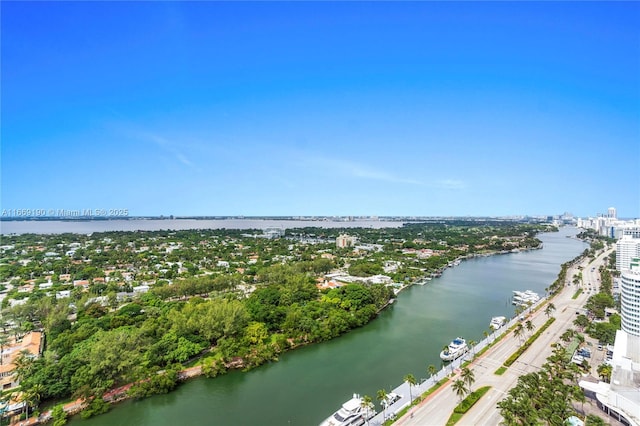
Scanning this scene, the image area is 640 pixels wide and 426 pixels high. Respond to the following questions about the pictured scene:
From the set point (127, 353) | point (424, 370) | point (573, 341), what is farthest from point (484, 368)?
point (127, 353)

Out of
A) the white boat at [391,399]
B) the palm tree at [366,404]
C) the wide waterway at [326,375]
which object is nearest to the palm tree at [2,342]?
the wide waterway at [326,375]

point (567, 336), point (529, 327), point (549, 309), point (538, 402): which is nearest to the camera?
point (538, 402)

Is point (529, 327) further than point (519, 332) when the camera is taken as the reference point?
Yes

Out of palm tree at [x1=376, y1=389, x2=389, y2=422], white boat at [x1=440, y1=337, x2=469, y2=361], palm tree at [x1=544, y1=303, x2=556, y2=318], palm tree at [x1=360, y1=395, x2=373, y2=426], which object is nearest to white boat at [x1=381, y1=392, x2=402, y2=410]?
palm tree at [x1=376, y1=389, x2=389, y2=422]

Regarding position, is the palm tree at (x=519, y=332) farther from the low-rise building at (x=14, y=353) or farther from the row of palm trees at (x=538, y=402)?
the low-rise building at (x=14, y=353)

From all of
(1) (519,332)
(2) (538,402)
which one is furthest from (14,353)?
(1) (519,332)

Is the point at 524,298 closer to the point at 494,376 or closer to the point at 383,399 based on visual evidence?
the point at 494,376
